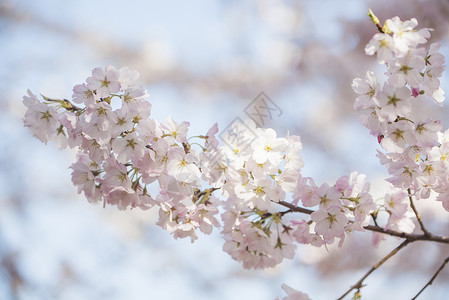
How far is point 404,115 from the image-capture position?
2.83ft

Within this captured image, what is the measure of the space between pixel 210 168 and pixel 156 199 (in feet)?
0.49

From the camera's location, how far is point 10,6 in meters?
5.00

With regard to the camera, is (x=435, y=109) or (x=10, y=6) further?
(x=10, y=6)

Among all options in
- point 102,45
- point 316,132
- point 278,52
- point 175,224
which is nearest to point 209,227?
point 175,224

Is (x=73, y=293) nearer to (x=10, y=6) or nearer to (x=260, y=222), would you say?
(x=10, y=6)

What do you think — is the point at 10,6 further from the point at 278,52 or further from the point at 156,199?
the point at 156,199

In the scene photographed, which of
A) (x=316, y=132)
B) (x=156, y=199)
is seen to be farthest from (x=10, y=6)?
(x=156, y=199)

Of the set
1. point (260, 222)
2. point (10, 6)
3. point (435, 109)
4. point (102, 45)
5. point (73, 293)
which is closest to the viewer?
point (260, 222)

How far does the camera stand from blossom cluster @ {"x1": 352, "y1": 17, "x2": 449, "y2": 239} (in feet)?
2.70

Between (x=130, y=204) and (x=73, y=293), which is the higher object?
(x=73, y=293)

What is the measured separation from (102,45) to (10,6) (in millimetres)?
1090

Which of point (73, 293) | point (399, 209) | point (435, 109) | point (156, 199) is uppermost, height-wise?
point (435, 109)

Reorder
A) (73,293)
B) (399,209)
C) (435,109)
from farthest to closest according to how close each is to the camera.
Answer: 1. (73,293)
2. (435,109)
3. (399,209)

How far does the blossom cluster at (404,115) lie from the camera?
0.82m
